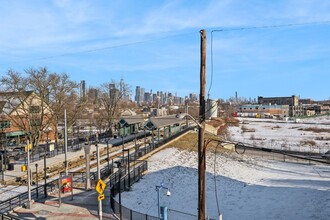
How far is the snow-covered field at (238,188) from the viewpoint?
22953mm

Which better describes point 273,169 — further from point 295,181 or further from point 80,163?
point 80,163

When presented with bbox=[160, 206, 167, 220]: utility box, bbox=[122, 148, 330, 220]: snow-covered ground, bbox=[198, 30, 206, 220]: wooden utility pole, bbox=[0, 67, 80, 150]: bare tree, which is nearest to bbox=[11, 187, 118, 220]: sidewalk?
bbox=[122, 148, 330, 220]: snow-covered ground

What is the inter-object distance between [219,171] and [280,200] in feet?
33.1

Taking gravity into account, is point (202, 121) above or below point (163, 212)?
above

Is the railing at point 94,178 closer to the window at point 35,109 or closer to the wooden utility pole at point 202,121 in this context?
the wooden utility pole at point 202,121

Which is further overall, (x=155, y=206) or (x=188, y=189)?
(x=188, y=189)

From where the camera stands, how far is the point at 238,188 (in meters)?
30.0

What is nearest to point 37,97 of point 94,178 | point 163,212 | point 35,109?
point 35,109

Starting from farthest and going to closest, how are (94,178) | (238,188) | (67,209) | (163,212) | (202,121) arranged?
(238,188) → (94,178) → (67,209) → (163,212) → (202,121)

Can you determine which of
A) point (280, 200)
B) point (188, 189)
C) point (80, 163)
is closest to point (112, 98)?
point (80, 163)

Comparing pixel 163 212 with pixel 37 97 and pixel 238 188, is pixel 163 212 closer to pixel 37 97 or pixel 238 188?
pixel 238 188

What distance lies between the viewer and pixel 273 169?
40.0 metres

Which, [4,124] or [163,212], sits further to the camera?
[4,124]

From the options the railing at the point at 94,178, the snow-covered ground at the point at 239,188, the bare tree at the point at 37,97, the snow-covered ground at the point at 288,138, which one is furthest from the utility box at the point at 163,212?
the snow-covered ground at the point at 288,138
